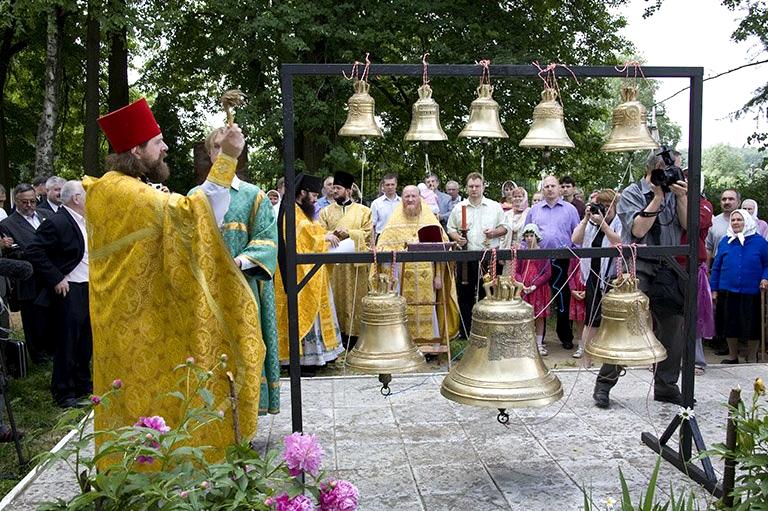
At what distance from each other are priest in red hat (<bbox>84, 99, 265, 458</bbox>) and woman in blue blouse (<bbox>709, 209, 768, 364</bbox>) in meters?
6.24

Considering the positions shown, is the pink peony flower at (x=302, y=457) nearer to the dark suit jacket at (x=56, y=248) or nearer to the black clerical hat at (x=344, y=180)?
the dark suit jacket at (x=56, y=248)

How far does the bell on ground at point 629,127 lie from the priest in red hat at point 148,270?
200 cm

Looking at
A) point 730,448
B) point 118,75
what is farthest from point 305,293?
point 118,75

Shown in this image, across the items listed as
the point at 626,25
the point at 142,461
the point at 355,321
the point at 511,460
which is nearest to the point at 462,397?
the point at 511,460

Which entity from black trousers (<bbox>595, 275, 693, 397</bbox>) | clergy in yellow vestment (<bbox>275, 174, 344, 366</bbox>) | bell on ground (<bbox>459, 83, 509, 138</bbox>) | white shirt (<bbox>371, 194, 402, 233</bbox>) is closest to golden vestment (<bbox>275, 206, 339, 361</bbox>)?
clergy in yellow vestment (<bbox>275, 174, 344, 366</bbox>)

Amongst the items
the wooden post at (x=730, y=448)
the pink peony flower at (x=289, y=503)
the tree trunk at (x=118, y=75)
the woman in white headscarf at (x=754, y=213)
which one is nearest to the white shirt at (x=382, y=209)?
the woman in white headscarf at (x=754, y=213)

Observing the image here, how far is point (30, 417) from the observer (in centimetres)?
624

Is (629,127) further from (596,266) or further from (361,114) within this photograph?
(596,266)

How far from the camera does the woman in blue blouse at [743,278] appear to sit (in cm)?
808

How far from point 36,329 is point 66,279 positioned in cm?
148

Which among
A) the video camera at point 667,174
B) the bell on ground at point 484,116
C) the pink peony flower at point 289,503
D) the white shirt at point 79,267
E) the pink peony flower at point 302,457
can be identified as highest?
the bell on ground at point 484,116

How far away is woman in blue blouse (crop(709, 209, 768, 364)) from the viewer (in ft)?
26.5

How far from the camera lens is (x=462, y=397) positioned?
12.3 ft

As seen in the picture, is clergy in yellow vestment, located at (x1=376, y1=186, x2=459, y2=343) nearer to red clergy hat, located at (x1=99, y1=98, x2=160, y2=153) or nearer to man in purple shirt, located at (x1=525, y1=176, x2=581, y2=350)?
man in purple shirt, located at (x1=525, y1=176, x2=581, y2=350)
